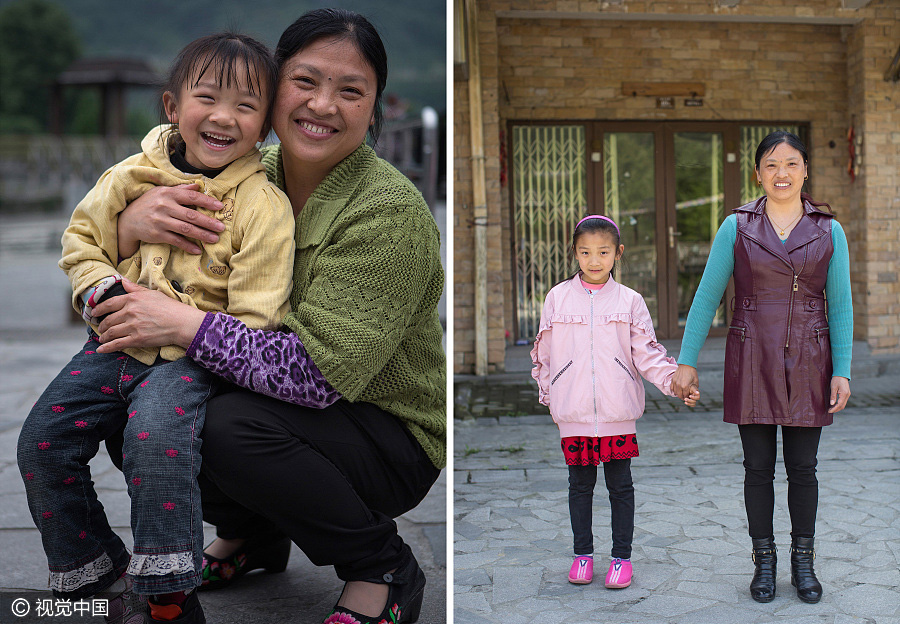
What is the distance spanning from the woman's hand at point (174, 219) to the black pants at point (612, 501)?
1.29 m

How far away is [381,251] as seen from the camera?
186 centimetres

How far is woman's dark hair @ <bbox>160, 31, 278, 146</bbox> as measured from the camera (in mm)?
1843

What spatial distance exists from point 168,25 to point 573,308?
28.0 m

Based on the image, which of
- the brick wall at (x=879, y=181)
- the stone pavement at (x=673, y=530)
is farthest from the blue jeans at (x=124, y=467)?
the brick wall at (x=879, y=181)

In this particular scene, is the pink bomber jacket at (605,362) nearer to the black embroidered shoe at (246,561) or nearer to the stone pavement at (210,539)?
the stone pavement at (210,539)

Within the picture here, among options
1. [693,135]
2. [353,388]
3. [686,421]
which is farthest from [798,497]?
[693,135]

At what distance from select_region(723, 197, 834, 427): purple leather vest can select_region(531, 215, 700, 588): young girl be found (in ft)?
0.62

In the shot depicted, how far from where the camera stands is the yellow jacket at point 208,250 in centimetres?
181

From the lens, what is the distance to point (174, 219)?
1.81 metres

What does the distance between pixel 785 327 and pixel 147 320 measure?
1662 mm

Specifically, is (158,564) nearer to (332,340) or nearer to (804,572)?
(332,340)

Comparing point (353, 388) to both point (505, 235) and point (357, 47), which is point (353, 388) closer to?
point (357, 47)

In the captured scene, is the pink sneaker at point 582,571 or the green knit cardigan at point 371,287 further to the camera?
the pink sneaker at point 582,571

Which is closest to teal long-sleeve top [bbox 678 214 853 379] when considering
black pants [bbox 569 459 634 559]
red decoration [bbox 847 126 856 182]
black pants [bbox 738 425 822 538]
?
black pants [bbox 738 425 822 538]
